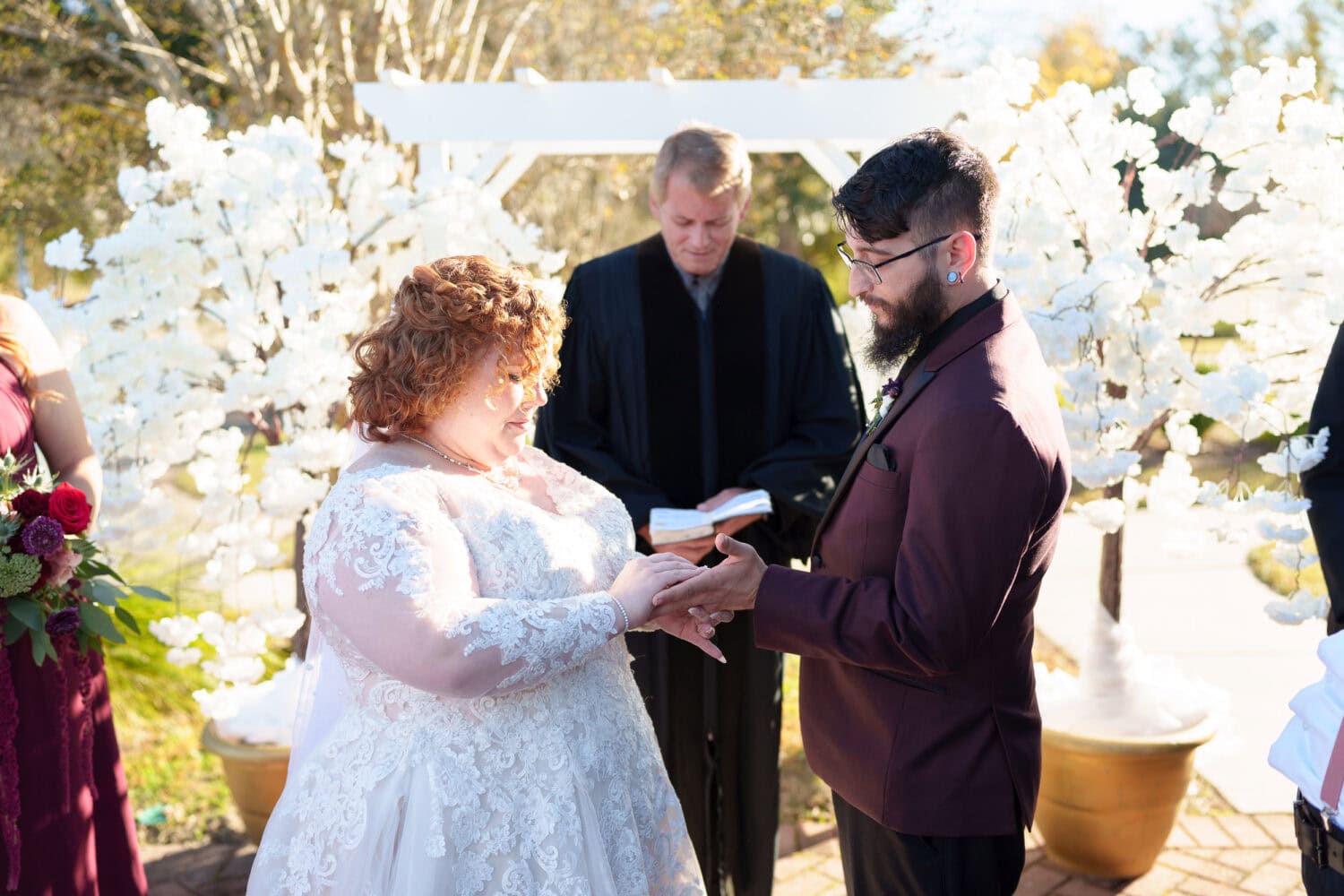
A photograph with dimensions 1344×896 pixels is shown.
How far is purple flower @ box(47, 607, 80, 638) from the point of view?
276 cm

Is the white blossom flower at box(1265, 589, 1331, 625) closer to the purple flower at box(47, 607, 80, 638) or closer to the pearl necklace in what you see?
the pearl necklace

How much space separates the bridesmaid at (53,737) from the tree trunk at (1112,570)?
127 inches

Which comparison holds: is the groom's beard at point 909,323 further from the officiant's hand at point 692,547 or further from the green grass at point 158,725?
the green grass at point 158,725

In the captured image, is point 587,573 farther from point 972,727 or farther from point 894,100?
point 894,100

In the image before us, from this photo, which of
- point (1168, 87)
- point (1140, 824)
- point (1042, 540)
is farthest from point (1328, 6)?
point (1042, 540)

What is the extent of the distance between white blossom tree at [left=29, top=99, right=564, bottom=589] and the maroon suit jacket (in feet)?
6.10

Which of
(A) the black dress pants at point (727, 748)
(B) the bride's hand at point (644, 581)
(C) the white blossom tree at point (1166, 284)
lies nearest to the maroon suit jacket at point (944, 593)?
(B) the bride's hand at point (644, 581)

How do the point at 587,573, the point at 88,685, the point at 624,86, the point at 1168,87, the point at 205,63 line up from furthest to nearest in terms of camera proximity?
1. the point at 1168,87
2. the point at 205,63
3. the point at 624,86
4. the point at 88,685
5. the point at 587,573

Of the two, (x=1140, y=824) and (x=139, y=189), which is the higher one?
(x=139, y=189)

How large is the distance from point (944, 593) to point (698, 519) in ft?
3.92

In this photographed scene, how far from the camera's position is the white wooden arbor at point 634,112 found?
17.2ft

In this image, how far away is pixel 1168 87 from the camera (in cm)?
2019

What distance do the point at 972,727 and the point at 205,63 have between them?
1030cm

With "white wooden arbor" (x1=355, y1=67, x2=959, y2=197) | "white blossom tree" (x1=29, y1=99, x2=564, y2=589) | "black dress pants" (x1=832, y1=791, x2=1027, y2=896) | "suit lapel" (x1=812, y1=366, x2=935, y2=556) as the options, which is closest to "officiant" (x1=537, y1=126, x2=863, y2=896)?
"white blossom tree" (x1=29, y1=99, x2=564, y2=589)
